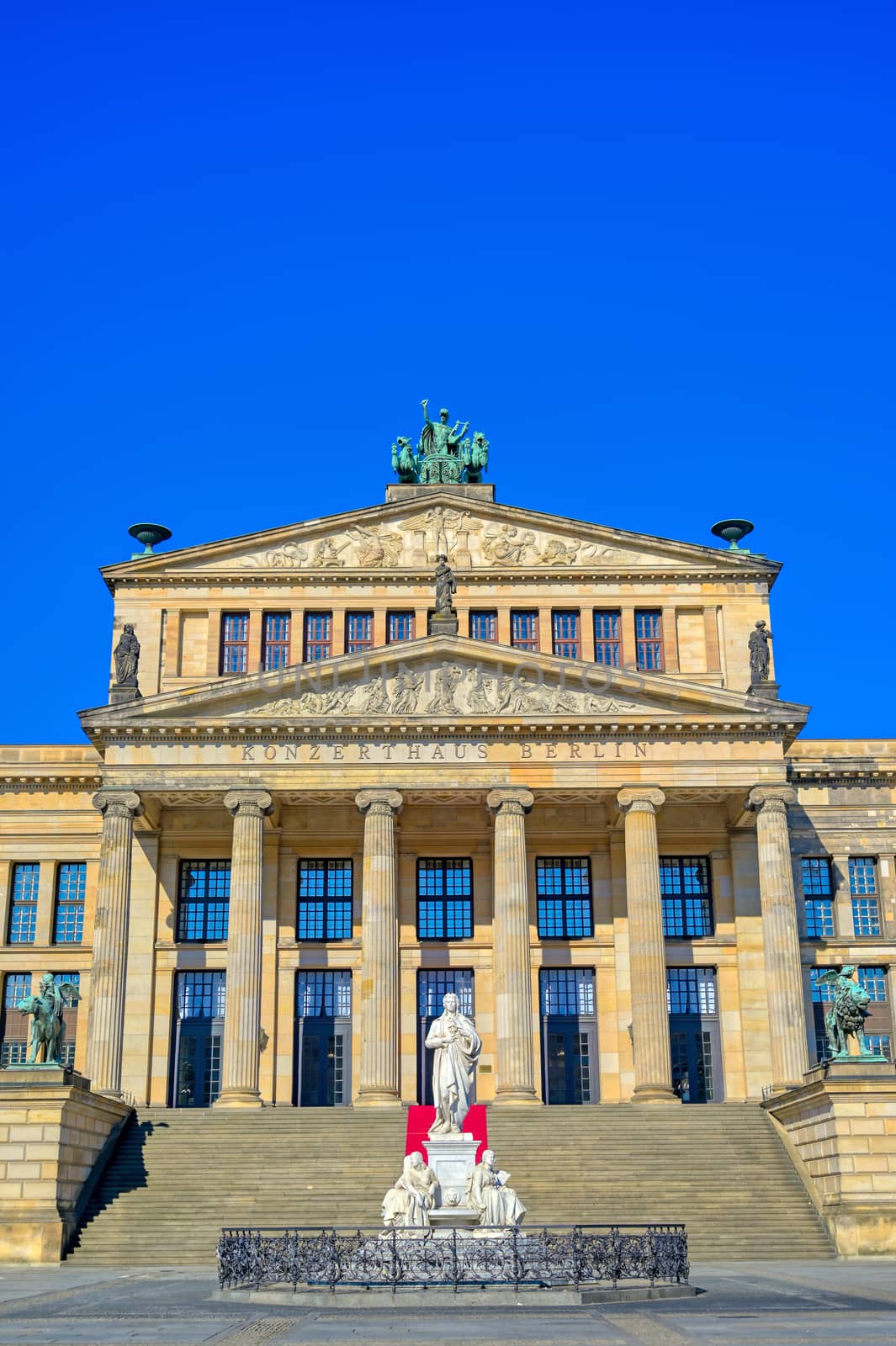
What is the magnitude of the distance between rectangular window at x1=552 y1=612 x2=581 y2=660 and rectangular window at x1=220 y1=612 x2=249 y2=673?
10.9m

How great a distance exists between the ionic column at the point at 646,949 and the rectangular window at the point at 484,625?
30.4 ft

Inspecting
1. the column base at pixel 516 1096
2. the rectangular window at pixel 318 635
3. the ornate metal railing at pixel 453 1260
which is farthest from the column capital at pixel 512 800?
the ornate metal railing at pixel 453 1260

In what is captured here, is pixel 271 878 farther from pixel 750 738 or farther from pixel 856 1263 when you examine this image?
pixel 856 1263

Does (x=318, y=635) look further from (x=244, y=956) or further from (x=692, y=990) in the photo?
(x=692, y=990)

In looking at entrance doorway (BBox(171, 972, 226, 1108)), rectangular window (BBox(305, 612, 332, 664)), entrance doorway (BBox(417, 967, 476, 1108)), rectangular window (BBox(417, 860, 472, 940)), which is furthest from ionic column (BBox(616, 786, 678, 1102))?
entrance doorway (BBox(171, 972, 226, 1108))

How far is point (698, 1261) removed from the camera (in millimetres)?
33938

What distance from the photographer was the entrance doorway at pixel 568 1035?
2034 inches

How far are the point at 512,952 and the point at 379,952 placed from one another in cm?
391

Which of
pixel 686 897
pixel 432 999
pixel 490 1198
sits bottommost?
pixel 490 1198

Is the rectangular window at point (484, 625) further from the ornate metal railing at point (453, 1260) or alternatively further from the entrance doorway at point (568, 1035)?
the ornate metal railing at point (453, 1260)

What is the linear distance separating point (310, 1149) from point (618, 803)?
48.2 ft

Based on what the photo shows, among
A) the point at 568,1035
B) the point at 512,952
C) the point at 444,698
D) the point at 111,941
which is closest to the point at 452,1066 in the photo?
the point at 512,952

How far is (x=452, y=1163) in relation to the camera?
93.1ft

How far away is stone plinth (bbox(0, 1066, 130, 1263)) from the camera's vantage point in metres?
35.3
